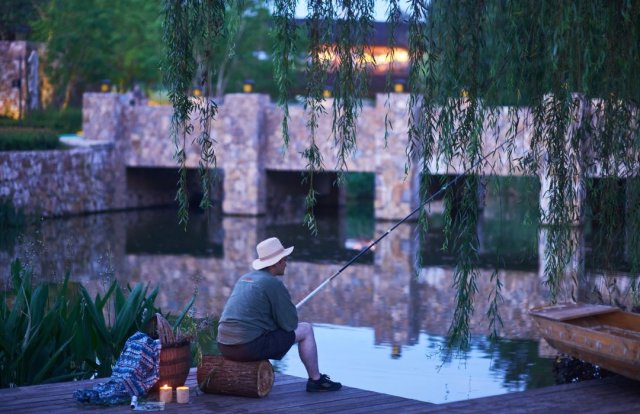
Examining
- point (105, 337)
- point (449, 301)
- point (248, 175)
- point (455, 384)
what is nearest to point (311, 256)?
point (449, 301)

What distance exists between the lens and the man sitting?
7348mm

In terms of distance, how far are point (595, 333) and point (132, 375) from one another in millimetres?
2821

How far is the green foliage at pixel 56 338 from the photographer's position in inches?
327

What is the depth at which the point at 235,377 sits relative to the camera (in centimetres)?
729

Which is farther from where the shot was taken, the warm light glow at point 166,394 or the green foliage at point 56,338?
the green foliage at point 56,338

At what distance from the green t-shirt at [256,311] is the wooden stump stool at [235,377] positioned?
0.47 feet

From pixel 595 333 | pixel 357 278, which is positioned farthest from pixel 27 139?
pixel 595 333

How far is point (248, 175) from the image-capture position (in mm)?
28766

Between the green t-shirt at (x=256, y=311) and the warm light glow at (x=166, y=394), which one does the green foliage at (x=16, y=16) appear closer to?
the green t-shirt at (x=256, y=311)

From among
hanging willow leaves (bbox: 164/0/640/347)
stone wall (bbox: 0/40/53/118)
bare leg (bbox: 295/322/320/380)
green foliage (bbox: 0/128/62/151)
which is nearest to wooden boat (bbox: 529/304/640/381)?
hanging willow leaves (bbox: 164/0/640/347)

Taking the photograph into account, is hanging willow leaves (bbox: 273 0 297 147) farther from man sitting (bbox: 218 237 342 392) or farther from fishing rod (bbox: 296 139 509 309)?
fishing rod (bbox: 296 139 509 309)

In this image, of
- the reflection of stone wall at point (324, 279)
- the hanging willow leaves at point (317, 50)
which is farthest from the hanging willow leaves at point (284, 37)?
the reflection of stone wall at point (324, 279)

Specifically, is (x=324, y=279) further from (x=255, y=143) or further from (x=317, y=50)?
(x=255, y=143)

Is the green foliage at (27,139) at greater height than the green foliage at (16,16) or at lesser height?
lesser
